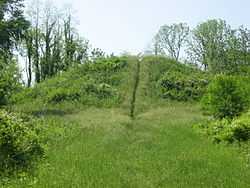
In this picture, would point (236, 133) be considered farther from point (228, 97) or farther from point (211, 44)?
point (211, 44)

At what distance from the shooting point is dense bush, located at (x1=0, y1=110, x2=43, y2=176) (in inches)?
577

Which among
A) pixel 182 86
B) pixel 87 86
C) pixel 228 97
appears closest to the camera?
pixel 228 97

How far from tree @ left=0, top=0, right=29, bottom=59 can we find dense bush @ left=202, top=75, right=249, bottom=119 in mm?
18196

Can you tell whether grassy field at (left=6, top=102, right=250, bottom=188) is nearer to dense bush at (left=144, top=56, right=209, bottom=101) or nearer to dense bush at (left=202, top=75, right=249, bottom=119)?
dense bush at (left=202, top=75, right=249, bottom=119)

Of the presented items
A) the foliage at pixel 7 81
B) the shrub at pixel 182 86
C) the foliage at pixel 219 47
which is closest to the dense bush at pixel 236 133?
the foliage at pixel 7 81

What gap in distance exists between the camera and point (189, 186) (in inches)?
492

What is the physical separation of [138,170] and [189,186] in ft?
7.96

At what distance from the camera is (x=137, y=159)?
16297 millimetres

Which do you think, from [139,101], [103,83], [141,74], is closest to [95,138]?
[139,101]

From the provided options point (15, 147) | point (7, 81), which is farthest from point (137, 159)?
Answer: point (7, 81)

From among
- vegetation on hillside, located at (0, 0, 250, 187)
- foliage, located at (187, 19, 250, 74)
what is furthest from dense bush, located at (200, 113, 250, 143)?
foliage, located at (187, 19, 250, 74)

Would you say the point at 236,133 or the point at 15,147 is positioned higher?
the point at 15,147

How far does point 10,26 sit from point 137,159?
25.5m

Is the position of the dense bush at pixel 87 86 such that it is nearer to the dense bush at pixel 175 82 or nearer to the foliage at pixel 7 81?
the dense bush at pixel 175 82
